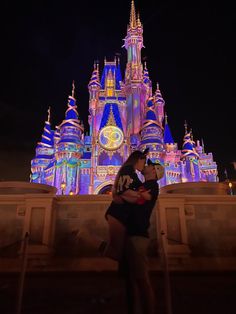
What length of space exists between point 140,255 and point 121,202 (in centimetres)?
75

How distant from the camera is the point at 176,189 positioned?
9703 millimetres

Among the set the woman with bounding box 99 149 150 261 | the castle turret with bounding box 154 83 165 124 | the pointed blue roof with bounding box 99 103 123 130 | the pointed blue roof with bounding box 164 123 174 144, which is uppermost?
the castle turret with bounding box 154 83 165 124

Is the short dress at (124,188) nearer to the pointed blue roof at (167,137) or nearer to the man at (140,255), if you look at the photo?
the man at (140,255)

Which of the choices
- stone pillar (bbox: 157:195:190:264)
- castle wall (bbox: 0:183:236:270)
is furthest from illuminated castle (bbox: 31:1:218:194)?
stone pillar (bbox: 157:195:190:264)

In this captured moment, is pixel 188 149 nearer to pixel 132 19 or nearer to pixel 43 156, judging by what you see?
pixel 43 156

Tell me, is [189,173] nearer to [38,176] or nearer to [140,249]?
[38,176]

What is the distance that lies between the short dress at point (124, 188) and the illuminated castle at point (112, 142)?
32.6 m

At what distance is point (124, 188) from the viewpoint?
360 centimetres

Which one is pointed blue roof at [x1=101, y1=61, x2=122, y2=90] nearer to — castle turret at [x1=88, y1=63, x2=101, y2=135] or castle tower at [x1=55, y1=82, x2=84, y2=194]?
castle turret at [x1=88, y1=63, x2=101, y2=135]

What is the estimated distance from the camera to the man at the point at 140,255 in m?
3.00

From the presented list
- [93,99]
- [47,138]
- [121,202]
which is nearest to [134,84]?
[93,99]

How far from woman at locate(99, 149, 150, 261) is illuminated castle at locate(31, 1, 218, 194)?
32508 millimetres

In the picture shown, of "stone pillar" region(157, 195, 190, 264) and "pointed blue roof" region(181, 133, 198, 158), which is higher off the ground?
"pointed blue roof" region(181, 133, 198, 158)

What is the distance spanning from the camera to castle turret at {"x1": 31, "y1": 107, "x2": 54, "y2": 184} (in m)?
43.5
